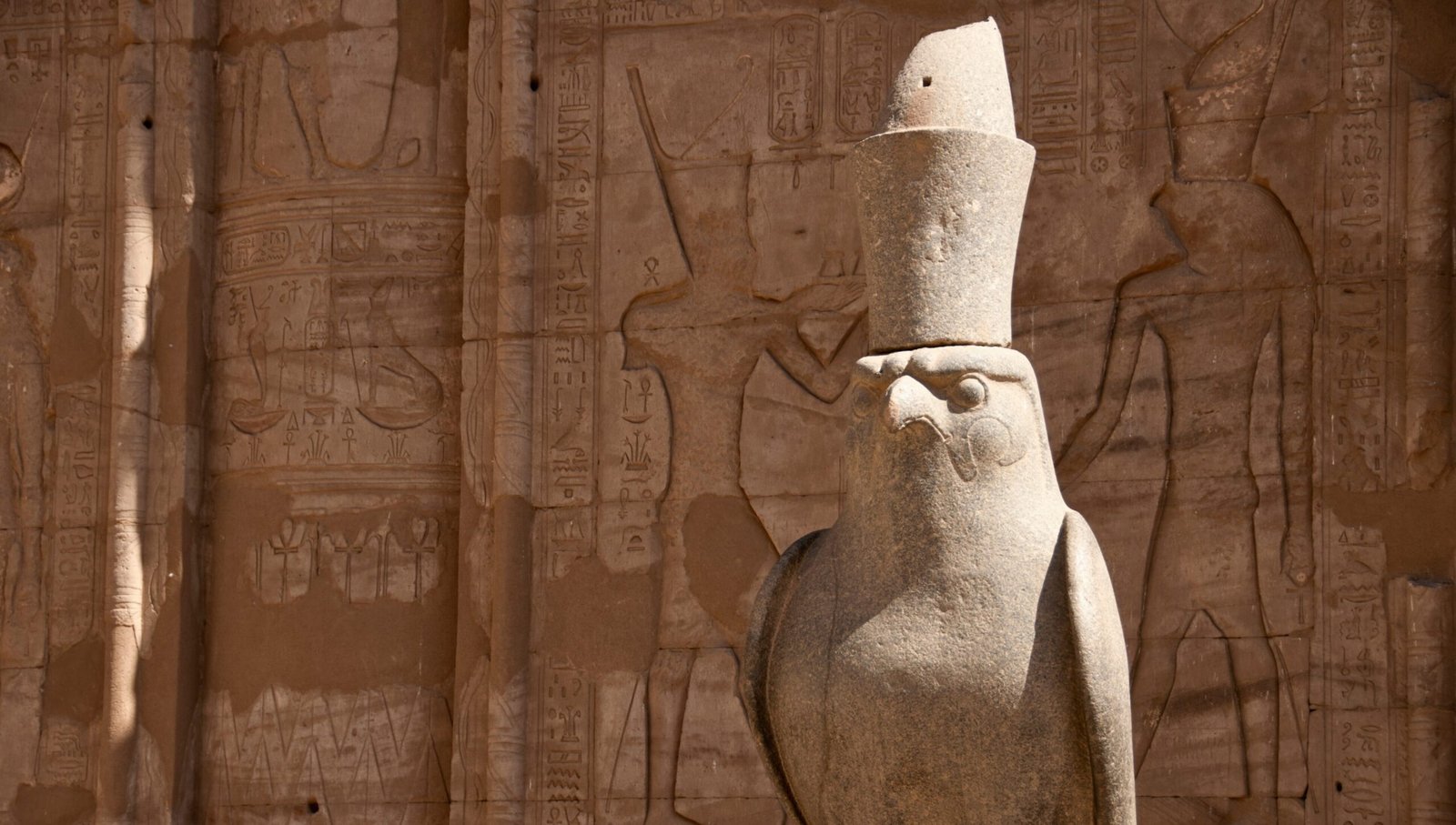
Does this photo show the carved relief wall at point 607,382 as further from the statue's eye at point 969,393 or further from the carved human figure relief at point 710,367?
the statue's eye at point 969,393

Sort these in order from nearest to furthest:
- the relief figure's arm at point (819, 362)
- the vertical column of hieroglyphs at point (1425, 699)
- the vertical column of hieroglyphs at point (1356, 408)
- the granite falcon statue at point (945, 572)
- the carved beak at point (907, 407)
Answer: the granite falcon statue at point (945, 572) < the carved beak at point (907, 407) < the vertical column of hieroglyphs at point (1425, 699) < the vertical column of hieroglyphs at point (1356, 408) < the relief figure's arm at point (819, 362)

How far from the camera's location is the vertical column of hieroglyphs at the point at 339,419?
318 inches

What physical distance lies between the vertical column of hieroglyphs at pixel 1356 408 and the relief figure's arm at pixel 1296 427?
0.19 ft

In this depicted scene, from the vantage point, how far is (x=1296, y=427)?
713 cm

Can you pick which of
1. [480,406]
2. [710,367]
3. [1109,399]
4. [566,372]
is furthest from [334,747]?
[1109,399]

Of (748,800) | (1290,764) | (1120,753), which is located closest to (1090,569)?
(1120,753)

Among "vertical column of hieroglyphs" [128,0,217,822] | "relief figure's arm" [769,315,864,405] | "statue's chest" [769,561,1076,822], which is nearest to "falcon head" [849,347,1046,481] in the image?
"statue's chest" [769,561,1076,822]

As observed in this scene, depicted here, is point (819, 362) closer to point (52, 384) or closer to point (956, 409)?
point (52, 384)

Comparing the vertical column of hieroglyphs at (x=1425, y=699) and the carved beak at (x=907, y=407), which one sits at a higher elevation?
the carved beak at (x=907, y=407)

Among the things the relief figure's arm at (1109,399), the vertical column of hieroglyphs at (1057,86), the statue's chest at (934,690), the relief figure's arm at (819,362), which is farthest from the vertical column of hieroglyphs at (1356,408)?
the statue's chest at (934,690)

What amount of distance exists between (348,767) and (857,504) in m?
4.05

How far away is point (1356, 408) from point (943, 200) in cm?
298

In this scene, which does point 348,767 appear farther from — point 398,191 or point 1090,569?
point 1090,569

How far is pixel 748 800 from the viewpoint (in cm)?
755
